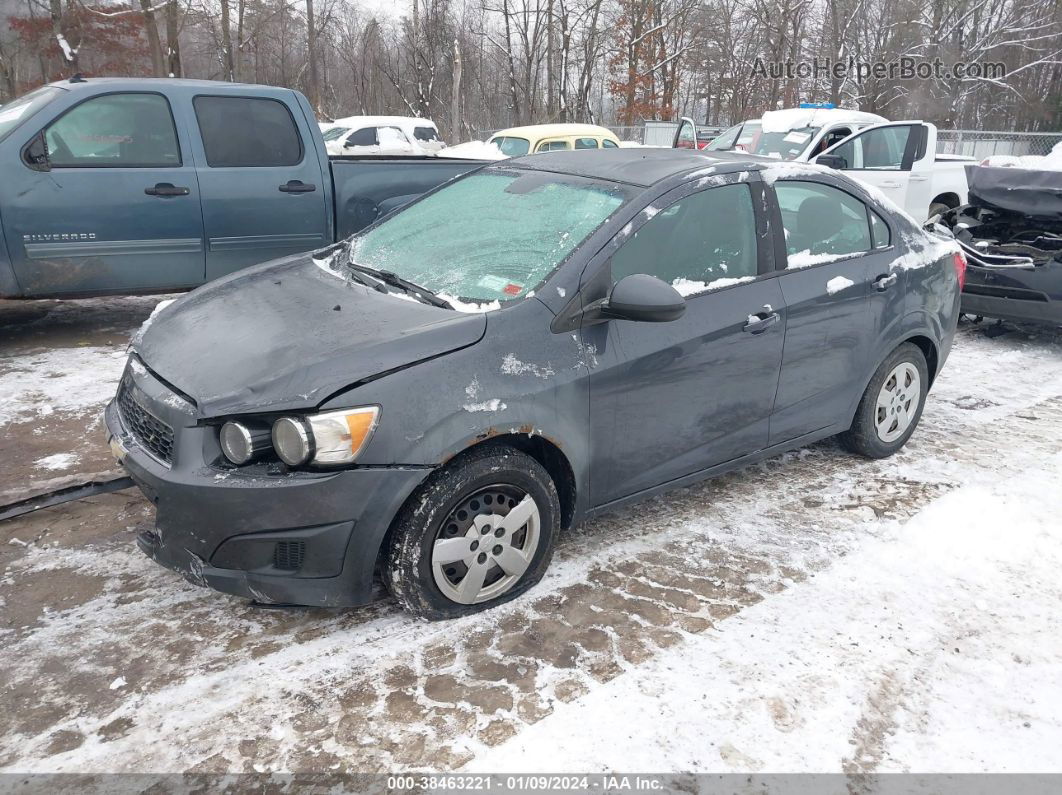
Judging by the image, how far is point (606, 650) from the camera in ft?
9.38

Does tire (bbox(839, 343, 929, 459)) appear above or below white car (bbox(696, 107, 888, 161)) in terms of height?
below

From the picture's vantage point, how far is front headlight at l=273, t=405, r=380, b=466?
2564 mm

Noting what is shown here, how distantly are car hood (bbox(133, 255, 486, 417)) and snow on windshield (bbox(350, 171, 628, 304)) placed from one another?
0.26 metres

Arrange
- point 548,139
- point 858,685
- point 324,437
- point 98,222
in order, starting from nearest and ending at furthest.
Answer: point 324,437, point 858,685, point 98,222, point 548,139

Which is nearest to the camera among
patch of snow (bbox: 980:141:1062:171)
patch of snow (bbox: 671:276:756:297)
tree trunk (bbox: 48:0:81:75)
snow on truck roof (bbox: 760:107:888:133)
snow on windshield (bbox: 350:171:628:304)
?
snow on windshield (bbox: 350:171:628:304)

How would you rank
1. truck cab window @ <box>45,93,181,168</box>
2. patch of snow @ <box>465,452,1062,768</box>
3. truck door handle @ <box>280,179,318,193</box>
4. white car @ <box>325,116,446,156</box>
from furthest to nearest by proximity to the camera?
white car @ <box>325,116,446,156</box> < truck door handle @ <box>280,179,318,193</box> < truck cab window @ <box>45,93,181,168</box> < patch of snow @ <box>465,452,1062,768</box>

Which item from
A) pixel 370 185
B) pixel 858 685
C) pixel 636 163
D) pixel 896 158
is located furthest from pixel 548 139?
pixel 858 685

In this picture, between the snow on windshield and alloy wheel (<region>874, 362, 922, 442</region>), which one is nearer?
the snow on windshield

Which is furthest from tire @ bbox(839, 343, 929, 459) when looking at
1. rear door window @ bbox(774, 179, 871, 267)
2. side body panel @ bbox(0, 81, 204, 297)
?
side body panel @ bbox(0, 81, 204, 297)

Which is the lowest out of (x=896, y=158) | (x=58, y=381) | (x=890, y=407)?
(x=58, y=381)

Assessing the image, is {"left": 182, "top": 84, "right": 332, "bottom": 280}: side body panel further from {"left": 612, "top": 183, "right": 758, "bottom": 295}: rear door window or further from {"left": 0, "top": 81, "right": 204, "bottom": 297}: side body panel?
{"left": 612, "top": 183, "right": 758, "bottom": 295}: rear door window

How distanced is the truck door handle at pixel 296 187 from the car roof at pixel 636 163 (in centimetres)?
296

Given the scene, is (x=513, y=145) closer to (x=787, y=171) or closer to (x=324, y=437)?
(x=787, y=171)

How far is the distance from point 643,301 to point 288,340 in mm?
1315
